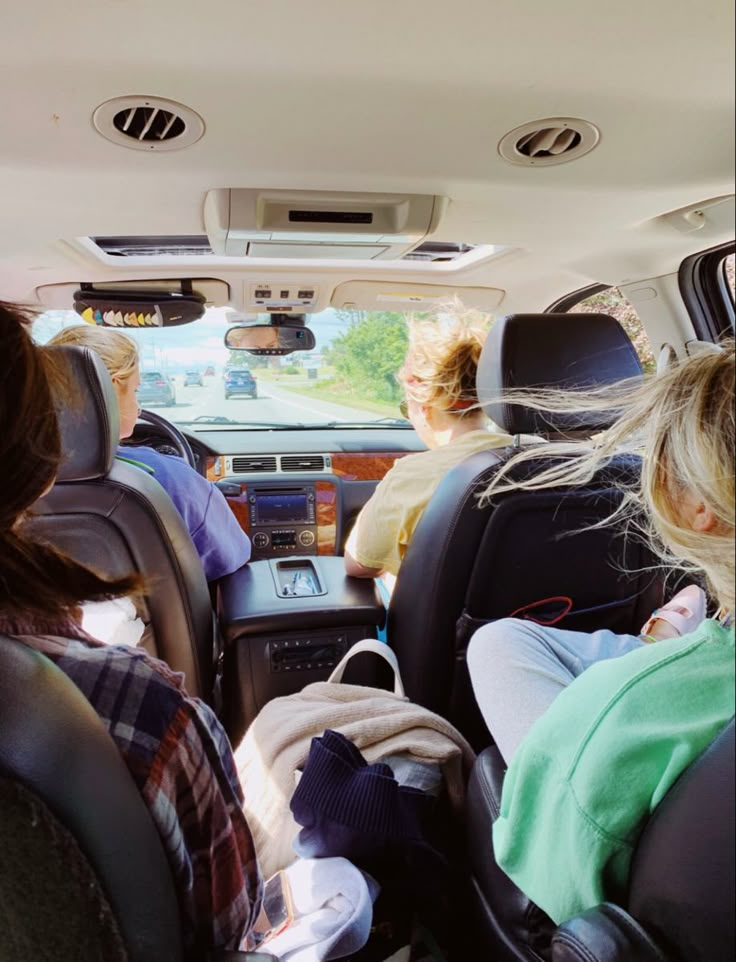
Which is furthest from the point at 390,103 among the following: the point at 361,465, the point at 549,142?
the point at 361,465

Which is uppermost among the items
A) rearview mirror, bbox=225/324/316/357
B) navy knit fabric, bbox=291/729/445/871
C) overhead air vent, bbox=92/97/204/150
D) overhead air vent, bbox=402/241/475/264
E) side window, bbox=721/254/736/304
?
overhead air vent, bbox=402/241/475/264

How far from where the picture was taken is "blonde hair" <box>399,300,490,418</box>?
156 cm

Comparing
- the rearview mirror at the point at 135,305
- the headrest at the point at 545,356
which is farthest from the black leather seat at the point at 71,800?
the rearview mirror at the point at 135,305

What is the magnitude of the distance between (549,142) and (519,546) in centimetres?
73

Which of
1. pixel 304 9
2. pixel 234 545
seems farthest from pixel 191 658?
pixel 304 9

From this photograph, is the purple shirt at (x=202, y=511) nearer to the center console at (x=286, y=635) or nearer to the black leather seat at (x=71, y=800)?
the center console at (x=286, y=635)

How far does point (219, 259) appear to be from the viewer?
6.33ft

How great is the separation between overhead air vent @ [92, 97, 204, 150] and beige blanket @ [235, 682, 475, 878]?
1.03 meters

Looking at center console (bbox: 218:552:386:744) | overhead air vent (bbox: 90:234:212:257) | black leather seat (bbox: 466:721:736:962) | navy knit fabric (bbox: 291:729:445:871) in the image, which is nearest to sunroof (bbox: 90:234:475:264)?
overhead air vent (bbox: 90:234:212:257)

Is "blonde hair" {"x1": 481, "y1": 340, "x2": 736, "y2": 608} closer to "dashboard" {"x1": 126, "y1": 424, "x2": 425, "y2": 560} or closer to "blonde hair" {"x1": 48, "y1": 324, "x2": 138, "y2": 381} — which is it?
"blonde hair" {"x1": 48, "y1": 324, "x2": 138, "y2": 381}

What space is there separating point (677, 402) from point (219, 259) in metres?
1.74

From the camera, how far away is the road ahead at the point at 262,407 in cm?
244

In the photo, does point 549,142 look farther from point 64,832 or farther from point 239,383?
point 239,383

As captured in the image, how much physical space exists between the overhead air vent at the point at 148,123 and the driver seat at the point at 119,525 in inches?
15.3
